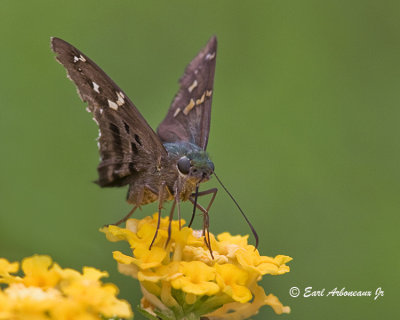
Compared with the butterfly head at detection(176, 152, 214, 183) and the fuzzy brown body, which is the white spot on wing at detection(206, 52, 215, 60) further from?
the butterfly head at detection(176, 152, 214, 183)

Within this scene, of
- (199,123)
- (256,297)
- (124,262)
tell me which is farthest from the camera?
(199,123)

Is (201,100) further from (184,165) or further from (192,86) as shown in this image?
(184,165)

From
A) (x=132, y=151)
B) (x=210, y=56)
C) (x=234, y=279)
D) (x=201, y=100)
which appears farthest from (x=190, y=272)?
(x=210, y=56)

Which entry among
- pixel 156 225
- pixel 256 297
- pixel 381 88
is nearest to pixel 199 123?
pixel 156 225

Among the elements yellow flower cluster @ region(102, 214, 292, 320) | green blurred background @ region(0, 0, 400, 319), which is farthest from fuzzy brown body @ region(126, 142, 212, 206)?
green blurred background @ region(0, 0, 400, 319)

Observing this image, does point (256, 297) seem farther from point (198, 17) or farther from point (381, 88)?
point (198, 17)

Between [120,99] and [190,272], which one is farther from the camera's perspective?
Answer: [120,99]

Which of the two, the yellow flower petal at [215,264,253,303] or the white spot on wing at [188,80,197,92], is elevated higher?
the white spot on wing at [188,80,197,92]
